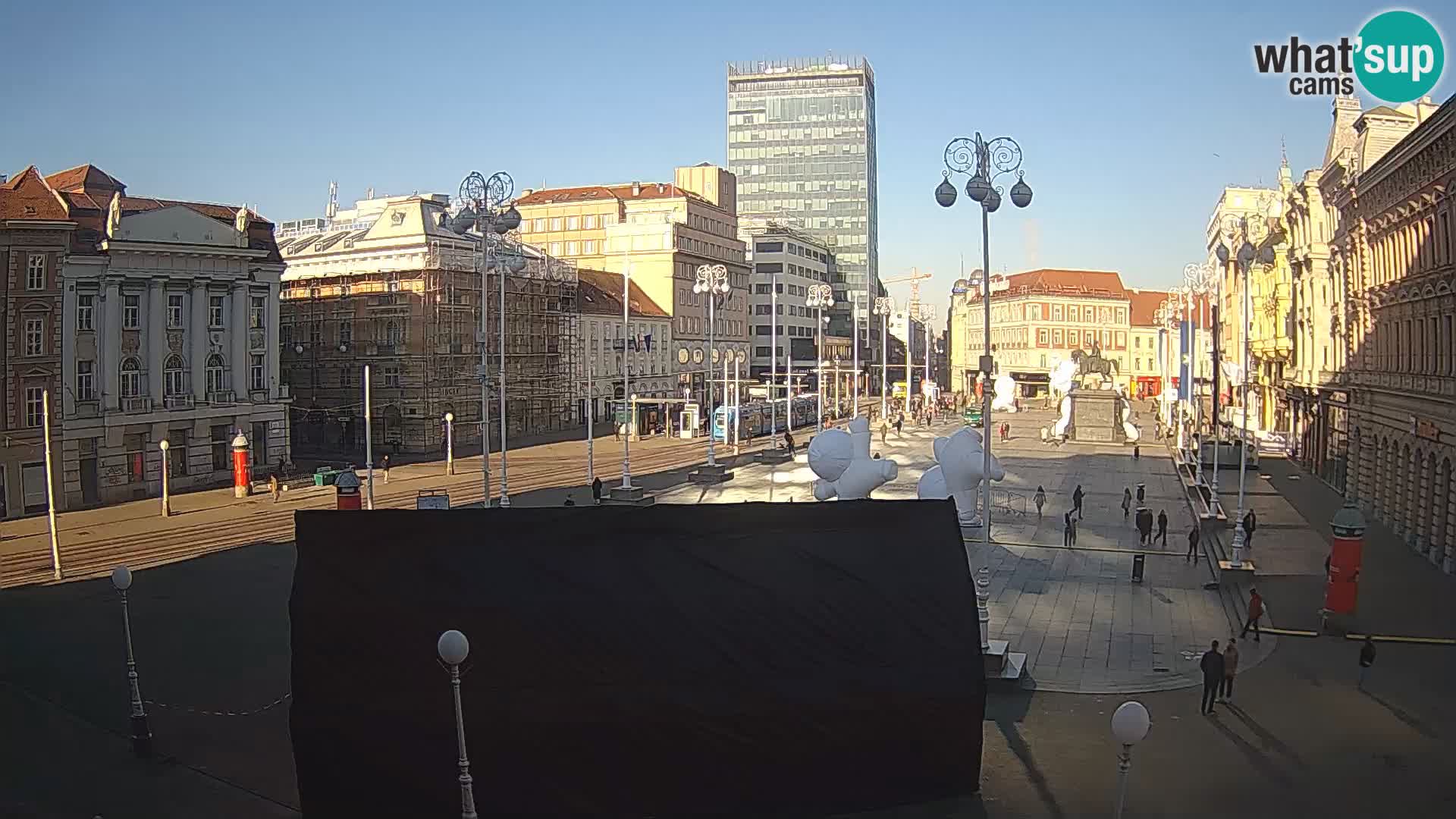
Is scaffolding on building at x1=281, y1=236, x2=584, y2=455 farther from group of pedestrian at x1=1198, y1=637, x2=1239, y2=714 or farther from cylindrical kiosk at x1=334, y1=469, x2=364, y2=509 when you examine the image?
group of pedestrian at x1=1198, y1=637, x2=1239, y2=714

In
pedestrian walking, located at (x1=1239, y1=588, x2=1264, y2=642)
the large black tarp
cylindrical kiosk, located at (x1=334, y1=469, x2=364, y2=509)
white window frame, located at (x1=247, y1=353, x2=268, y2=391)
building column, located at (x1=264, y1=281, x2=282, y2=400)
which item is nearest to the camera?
the large black tarp

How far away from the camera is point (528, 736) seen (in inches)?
484

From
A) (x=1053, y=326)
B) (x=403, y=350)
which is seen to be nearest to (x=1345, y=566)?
(x=403, y=350)

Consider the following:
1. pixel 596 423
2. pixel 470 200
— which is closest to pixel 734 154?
pixel 596 423

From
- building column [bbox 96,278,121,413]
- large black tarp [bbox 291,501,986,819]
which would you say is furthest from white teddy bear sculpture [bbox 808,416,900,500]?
building column [bbox 96,278,121,413]

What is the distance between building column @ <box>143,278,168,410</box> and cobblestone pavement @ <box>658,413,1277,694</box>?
19845mm

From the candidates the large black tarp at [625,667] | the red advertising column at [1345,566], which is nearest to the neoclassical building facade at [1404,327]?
the red advertising column at [1345,566]

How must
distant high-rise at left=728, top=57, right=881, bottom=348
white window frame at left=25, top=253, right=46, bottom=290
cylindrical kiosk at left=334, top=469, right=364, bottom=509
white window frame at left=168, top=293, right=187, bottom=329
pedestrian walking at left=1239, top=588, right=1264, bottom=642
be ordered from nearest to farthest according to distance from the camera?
pedestrian walking at left=1239, top=588, right=1264, bottom=642, cylindrical kiosk at left=334, top=469, right=364, bottom=509, white window frame at left=25, top=253, right=46, bottom=290, white window frame at left=168, top=293, right=187, bottom=329, distant high-rise at left=728, top=57, right=881, bottom=348

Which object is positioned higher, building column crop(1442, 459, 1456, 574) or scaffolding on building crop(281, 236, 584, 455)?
scaffolding on building crop(281, 236, 584, 455)

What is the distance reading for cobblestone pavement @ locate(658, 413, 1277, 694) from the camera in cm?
2105

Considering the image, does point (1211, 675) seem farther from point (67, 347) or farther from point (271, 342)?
point (271, 342)

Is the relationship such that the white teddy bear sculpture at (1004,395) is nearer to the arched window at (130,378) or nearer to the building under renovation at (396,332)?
the building under renovation at (396,332)

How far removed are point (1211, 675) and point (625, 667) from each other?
1002cm

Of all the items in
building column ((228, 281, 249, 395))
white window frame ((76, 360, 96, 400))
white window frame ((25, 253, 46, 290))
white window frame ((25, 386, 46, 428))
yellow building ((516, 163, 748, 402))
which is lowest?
white window frame ((25, 386, 46, 428))
